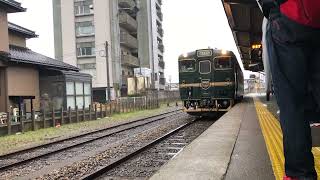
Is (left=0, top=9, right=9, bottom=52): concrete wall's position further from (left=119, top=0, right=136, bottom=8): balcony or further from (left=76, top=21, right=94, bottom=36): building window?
(left=119, top=0, right=136, bottom=8): balcony

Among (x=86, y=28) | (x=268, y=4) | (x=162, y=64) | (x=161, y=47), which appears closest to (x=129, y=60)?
(x=86, y=28)

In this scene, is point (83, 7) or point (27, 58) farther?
point (83, 7)

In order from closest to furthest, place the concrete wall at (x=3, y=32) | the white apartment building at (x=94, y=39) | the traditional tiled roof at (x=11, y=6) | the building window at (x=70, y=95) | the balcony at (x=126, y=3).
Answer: the concrete wall at (x=3, y=32)
the traditional tiled roof at (x=11, y=6)
the building window at (x=70, y=95)
the white apartment building at (x=94, y=39)
the balcony at (x=126, y=3)

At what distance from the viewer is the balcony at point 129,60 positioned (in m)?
60.3

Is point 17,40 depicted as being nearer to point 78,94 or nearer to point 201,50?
point 78,94

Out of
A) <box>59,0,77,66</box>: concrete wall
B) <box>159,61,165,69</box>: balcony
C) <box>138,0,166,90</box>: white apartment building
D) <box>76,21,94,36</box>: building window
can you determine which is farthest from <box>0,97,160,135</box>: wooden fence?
<box>159,61,165,69</box>: balcony

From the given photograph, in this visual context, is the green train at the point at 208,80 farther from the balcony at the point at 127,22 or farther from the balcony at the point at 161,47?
the balcony at the point at 161,47

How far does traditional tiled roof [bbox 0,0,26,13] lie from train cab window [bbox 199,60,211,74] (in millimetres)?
10923

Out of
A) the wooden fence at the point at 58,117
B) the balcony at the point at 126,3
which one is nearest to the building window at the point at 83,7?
the balcony at the point at 126,3

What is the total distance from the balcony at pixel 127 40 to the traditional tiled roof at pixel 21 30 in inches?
1126

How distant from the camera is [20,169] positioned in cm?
993

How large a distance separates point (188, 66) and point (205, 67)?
901mm

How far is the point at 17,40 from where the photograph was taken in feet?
104

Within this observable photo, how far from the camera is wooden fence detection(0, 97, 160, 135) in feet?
68.1
